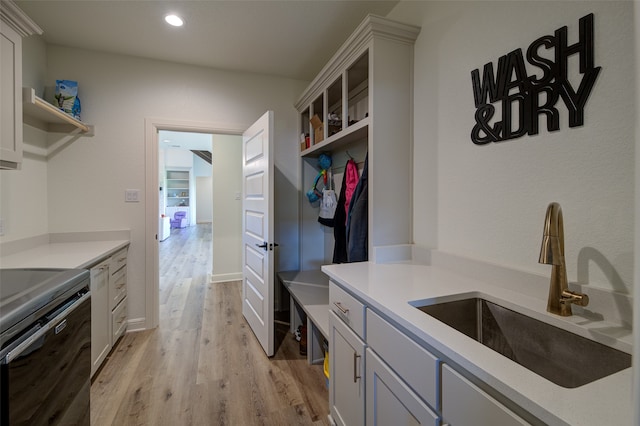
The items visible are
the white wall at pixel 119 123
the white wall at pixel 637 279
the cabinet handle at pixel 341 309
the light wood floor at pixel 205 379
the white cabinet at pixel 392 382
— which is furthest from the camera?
the white wall at pixel 119 123

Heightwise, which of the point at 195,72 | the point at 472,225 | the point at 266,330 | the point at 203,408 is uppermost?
the point at 195,72

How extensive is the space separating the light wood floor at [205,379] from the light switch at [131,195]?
4.05ft

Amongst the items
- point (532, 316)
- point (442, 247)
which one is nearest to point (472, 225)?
→ point (442, 247)

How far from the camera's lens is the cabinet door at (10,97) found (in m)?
1.50

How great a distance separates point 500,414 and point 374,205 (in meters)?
1.18

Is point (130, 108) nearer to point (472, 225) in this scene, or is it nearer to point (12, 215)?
point (12, 215)

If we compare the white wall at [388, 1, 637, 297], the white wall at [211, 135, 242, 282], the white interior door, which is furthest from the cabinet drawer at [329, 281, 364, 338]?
the white wall at [211, 135, 242, 282]

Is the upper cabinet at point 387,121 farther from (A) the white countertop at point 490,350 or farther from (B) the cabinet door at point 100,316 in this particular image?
(B) the cabinet door at point 100,316

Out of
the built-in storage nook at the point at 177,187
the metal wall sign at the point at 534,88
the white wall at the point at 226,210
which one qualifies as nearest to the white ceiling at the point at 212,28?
the metal wall sign at the point at 534,88

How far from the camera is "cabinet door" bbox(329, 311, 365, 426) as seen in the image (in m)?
1.23

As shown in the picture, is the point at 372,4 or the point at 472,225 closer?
the point at 472,225

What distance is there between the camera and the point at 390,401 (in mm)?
1023

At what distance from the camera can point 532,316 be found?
0.99 meters

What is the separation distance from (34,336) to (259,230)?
157 centimetres
